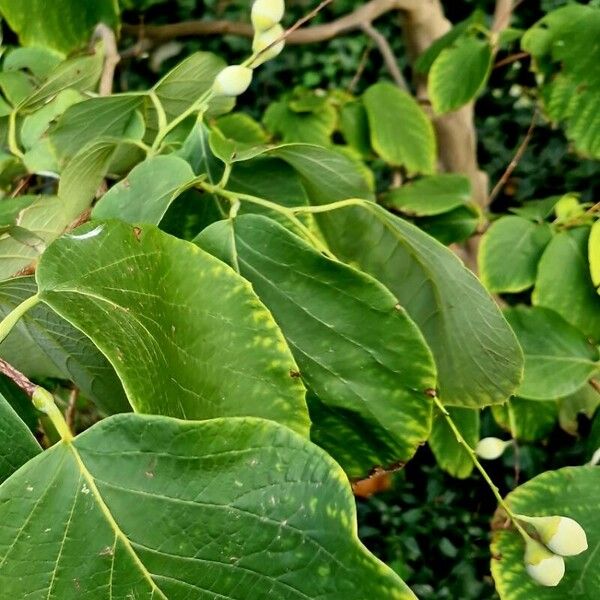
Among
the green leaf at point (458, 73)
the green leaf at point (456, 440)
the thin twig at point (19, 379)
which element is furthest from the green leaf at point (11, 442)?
the green leaf at point (458, 73)

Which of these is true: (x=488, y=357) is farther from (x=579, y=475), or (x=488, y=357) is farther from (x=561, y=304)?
(x=561, y=304)

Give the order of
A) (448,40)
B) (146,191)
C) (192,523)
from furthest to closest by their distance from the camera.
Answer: (448,40), (146,191), (192,523)

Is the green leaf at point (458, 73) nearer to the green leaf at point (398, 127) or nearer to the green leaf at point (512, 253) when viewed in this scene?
the green leaf at point (398, 127)

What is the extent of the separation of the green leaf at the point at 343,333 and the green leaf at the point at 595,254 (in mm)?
279

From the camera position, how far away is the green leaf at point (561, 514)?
35cm

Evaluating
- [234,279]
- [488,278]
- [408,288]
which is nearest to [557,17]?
[488,278]

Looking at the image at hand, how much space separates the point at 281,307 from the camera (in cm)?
30

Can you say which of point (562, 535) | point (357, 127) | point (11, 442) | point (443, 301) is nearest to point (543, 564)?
point (562, 535)

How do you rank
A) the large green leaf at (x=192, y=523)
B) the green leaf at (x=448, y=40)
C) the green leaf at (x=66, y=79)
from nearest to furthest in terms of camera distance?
1. the large green leaf at (x=192, y=523)
2. the green leaf at (x=66, y=79)
3. the green leaf at (x=448, y=40)

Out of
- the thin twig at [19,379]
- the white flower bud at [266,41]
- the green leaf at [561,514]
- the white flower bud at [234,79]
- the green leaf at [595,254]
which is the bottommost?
the green leaf at [561,514]

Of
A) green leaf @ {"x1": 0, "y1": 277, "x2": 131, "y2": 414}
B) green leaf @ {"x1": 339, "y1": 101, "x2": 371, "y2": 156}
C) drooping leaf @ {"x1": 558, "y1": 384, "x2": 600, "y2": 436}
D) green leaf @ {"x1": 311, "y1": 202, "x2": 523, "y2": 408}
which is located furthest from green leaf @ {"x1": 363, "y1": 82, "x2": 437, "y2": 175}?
green leaf @ {"x1": 0, "y1": 277, "x2": 131, "y2": 414}

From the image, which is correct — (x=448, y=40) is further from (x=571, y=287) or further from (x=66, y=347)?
(x=66, y=347)

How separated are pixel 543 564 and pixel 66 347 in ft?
0.77

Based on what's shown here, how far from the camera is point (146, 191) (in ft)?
1.05
